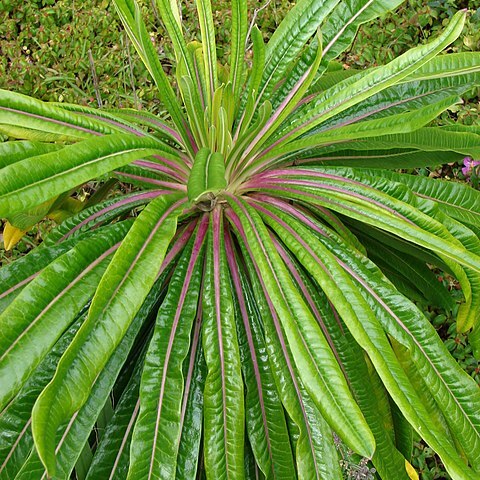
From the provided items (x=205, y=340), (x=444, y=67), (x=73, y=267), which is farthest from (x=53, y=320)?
(x=444, y=67)

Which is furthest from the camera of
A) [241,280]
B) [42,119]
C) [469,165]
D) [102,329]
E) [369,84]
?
[469,165]

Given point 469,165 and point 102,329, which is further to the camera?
point 469,165

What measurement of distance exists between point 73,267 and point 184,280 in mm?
262

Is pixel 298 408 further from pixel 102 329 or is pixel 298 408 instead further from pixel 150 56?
pixel 150 56

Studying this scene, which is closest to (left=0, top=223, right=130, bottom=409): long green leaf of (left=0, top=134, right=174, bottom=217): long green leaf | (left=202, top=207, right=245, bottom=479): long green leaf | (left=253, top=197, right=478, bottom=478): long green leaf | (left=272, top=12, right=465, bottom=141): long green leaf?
(left=0, top=134, right=174, bottom=217): long green leaf

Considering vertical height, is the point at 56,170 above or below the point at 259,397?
above

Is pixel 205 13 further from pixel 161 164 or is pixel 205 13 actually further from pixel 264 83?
pixel 161 164

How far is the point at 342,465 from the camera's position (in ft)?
3.95

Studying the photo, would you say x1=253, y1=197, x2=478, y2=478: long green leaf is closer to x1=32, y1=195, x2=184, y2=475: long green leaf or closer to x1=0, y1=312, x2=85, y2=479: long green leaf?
x1=32, y1=195, x2=184, y2=475: long green leaf

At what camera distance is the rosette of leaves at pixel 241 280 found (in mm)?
898

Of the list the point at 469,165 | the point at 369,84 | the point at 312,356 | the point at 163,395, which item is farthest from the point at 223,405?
the point at 469,165

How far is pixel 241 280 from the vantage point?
123 centimetres

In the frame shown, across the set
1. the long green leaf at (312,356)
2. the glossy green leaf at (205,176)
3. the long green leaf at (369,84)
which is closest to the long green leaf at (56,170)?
the glossy green leaf at (205,176)

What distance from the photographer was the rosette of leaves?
90cm
